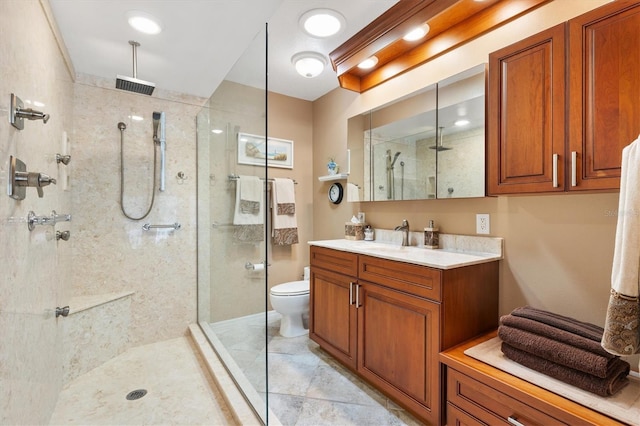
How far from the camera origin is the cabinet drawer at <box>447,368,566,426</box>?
102 centimetres

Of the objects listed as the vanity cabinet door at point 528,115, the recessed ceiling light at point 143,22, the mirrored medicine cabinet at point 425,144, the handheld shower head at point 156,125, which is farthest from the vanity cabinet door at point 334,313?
the recessed ceiling light at point 143,22

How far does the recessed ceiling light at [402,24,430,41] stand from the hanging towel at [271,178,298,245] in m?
1.58

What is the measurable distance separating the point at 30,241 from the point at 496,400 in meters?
2.07

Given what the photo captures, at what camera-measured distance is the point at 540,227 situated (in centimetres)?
146

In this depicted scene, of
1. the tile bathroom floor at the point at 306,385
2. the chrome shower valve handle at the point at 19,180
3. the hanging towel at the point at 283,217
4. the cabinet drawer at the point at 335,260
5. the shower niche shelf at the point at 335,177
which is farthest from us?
the hanging towel at the point at 283,217

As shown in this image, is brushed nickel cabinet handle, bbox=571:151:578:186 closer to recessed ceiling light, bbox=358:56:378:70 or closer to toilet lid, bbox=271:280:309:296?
recessed ceiling light, bbox=358:56:378:70

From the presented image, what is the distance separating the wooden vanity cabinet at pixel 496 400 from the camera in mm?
951

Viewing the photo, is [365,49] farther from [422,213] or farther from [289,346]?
[289,346]

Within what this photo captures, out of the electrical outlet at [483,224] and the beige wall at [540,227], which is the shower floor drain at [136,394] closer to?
the beige wall at [540,227]

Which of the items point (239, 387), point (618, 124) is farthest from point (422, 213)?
point (239, 387)

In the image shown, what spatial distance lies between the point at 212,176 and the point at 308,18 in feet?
4.48

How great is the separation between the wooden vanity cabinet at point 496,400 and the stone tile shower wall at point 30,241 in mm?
1689

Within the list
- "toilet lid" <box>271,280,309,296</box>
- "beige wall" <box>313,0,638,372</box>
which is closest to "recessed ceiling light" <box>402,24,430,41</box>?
"beige wall" <box>313,0,638,372</box>

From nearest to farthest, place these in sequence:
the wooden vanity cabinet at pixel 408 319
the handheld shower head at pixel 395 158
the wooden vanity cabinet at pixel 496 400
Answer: the wooden vanity cabinet at pixel 496 400, the wooden vanity cabinet at pixel 408 319, the handheld shower head at pixel 395 158
